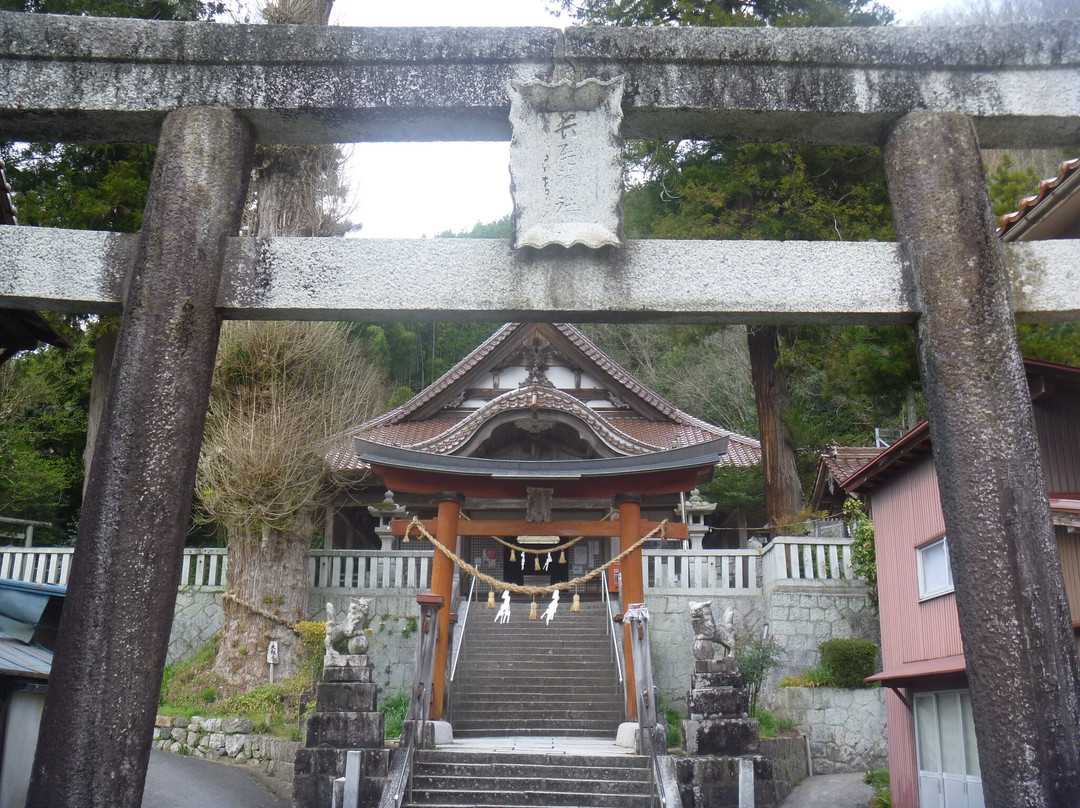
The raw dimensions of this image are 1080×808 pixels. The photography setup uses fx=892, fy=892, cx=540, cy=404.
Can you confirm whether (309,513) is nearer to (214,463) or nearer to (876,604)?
(214,463)

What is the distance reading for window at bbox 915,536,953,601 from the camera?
10.00m

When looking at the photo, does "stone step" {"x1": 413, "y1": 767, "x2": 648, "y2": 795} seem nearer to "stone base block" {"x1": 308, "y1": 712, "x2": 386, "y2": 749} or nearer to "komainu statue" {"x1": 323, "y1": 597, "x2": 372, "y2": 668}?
"stone base block" {"x1": 308, "y1": 712, "x2": 386, "y2": 749}

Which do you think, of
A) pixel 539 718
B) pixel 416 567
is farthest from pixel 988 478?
pixel 416 567

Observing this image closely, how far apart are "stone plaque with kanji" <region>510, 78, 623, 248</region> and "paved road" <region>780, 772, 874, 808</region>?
973 centimetres

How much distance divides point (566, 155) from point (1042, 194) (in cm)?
490

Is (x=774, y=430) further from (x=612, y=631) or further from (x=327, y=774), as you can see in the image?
(x=327, y=774)

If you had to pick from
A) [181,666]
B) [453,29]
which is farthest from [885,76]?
[181,666]

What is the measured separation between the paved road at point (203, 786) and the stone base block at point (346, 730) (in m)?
2.27

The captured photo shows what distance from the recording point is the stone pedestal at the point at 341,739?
9289 millimetres

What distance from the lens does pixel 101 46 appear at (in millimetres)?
4461

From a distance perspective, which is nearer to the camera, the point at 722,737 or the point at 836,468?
the point at 722,737

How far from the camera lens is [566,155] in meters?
4.52

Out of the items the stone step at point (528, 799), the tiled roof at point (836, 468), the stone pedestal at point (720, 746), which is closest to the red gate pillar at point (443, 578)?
the stone step at point (528, 799)

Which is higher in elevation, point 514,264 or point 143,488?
point 514,264
